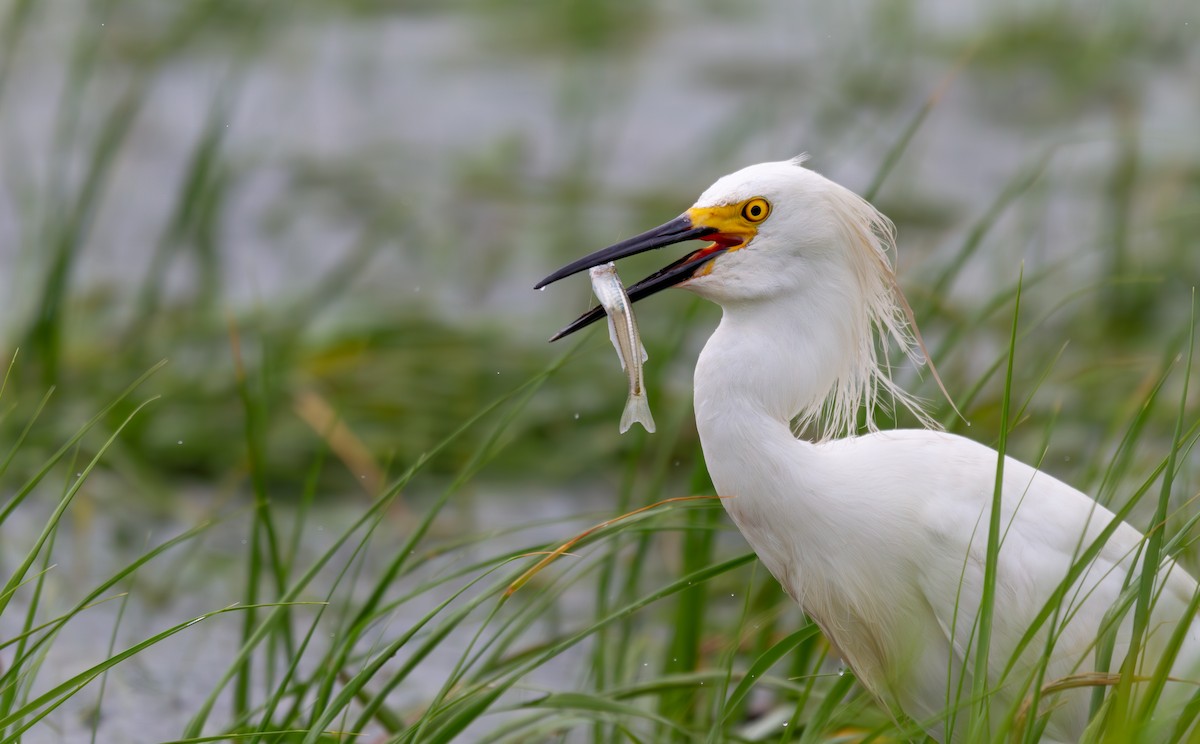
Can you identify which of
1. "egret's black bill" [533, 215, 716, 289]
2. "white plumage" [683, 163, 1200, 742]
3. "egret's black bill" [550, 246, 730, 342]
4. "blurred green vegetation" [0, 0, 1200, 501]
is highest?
"egret's black bill" [533, 215, 716, 289]

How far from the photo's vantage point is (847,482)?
264 centimetres

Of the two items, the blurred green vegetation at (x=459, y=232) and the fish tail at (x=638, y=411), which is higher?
the fish tail at (x=638, y=411)

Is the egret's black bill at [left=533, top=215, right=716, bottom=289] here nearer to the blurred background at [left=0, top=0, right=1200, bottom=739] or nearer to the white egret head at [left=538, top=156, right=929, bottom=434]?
the white egret head at [left=538, top=156, right=929, bottom=434]

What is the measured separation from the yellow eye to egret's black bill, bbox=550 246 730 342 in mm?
66

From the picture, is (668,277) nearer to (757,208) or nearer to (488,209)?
(757,208)

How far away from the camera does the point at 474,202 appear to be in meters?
7.00

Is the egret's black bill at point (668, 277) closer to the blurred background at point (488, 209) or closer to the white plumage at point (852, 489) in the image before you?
the white plumage at point (852, 489)

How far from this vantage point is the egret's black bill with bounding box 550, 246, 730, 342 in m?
2.60

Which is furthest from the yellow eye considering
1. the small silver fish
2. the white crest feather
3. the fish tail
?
the fish tail

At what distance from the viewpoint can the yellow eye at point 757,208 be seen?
8.50 feet

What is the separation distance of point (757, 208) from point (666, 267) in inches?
7.1

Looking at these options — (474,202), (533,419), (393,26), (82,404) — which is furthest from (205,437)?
(393,26)

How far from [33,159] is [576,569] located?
395 centimetres

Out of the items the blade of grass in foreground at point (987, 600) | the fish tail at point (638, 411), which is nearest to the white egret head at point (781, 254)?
the fish tail at point (638, 411)
